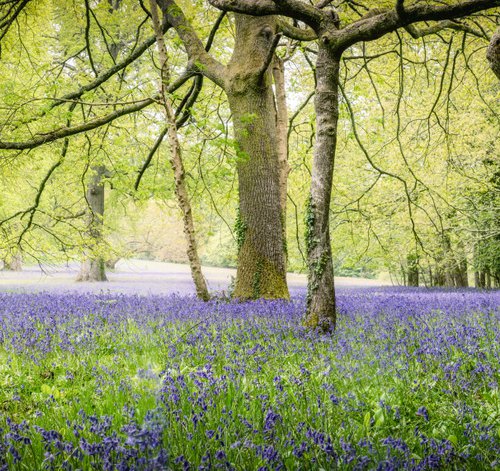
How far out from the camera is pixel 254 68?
8.34 meters

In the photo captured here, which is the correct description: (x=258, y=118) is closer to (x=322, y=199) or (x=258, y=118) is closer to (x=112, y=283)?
(x=322, y=199)

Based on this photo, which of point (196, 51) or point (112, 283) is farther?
point (112, 283)

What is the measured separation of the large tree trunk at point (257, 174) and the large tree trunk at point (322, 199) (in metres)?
2.56

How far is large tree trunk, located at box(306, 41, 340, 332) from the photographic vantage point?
5.48 meters

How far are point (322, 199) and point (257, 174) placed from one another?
3.01 m

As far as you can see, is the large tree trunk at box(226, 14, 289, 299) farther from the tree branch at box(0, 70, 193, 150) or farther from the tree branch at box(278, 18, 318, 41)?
the tree branch at box(0, 70, 193, 150)

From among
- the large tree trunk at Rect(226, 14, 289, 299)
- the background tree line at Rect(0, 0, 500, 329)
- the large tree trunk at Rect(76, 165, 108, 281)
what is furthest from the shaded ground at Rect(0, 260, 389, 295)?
the large tree trunk at Rect(226, 14, 289, 299)

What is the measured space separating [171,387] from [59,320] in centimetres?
393

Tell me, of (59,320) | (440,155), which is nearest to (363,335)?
(59,320)

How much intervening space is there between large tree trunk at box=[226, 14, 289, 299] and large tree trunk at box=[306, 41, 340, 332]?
256 cm

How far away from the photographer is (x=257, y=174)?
841cm

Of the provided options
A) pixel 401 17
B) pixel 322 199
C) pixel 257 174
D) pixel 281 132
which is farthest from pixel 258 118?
pixel 401 17

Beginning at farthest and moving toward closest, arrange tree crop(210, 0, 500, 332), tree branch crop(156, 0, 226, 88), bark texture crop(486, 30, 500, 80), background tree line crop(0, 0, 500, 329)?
tree branch crop(156, 0, 226, 88) → background tree line crop(0, 0, 500, 329) → tree crop(210, 0, 500, 332) → bark texture crop(486, 30, 500, 80)

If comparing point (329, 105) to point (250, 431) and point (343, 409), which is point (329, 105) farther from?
point (250, 431)
